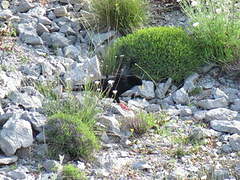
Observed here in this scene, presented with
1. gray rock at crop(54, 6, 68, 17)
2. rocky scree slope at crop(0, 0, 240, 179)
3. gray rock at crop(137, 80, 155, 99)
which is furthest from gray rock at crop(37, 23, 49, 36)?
gray rock at crop(137, 80, 155, 99)

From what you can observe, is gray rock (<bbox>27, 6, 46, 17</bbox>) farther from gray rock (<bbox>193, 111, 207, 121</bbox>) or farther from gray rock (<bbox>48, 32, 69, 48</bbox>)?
gray rock (<bbox>193, 111, 207, 121</bbox>)

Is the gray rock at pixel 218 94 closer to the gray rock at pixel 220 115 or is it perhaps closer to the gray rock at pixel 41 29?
the gray rock at pixel 220 115

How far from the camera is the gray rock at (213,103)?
6227mm

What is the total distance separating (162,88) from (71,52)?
1.32 metres

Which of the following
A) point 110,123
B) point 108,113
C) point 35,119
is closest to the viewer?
point 35,119

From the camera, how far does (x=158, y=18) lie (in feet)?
27.9

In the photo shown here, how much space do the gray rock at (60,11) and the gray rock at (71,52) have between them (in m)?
0.91

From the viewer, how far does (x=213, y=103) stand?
6.23 m

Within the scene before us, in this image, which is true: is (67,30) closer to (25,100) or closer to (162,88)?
(162,88)

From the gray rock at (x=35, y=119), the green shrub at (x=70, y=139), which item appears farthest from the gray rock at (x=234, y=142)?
the gray rock at (x=35, y=119)

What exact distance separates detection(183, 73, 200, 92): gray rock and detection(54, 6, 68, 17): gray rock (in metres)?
2.25

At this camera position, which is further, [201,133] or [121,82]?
[121,82]

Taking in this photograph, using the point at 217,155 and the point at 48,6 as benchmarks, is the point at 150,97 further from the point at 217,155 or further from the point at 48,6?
the point at 48,6

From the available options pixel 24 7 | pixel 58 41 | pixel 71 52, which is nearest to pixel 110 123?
pixel 71 52
